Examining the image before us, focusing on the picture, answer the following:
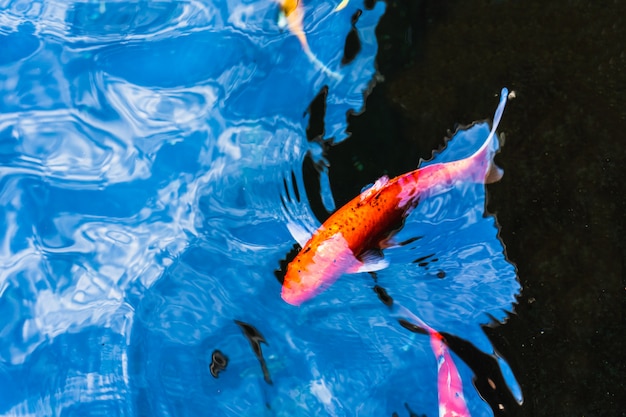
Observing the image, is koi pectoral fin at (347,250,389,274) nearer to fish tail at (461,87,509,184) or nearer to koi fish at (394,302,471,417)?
koi fish at (394,302,471,417)

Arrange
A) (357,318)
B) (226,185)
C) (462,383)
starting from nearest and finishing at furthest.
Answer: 1. (462,383)
2. (357,318)
3. (226,185)

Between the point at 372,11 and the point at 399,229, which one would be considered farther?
the point at 372,11

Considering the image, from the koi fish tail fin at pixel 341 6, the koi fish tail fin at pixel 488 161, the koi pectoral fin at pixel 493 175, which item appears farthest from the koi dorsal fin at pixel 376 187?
the koi fish tail fin at pixel 341 6

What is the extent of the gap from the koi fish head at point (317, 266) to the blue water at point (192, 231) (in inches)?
6.4

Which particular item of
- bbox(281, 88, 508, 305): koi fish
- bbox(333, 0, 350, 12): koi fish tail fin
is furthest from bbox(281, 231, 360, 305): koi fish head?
bbox(333, 0, 350, 12): koi fish tail fin

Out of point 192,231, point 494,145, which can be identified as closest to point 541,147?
point 494,145

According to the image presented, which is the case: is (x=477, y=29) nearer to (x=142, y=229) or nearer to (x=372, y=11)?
(x=372, y=11)

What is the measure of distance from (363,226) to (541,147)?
3.39ft

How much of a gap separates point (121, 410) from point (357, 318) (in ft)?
4.04

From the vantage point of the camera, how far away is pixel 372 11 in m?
2.98

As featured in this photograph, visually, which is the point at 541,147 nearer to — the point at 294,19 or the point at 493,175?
the point at 493,175

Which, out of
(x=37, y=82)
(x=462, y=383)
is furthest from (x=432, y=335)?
(x=37, y=82)

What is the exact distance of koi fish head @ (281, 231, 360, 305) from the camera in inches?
93.9

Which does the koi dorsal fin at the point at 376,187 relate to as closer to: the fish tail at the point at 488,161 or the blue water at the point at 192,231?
the blue water at the point at 192,231
